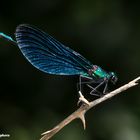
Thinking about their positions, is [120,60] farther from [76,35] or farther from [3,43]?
[3,43]

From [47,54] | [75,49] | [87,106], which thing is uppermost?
[47,54]

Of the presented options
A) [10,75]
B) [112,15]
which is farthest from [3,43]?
[112,15]

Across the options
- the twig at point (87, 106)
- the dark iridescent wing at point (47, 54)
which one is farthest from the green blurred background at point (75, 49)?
the twig at point (87, 106)

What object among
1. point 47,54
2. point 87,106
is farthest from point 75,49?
point 87,106

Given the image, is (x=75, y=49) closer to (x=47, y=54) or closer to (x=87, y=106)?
(x=47, y=54)

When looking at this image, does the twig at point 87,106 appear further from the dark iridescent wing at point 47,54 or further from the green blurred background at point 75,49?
the green blurred background at point 75,49

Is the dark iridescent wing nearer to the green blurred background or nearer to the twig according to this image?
the twig
